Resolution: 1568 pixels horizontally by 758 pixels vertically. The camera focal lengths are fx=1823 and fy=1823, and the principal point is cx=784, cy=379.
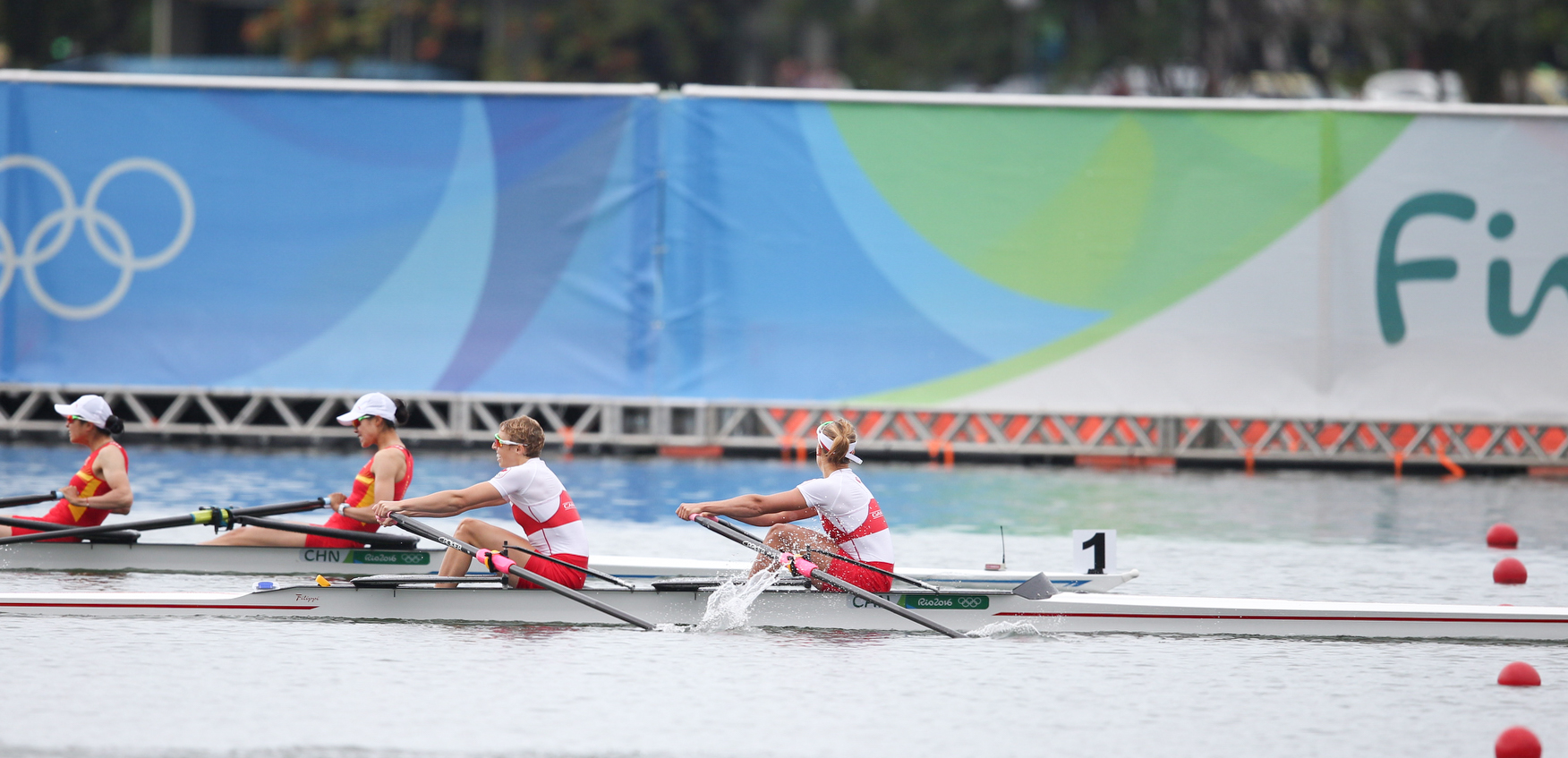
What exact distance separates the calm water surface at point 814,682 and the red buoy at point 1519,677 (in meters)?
0.08

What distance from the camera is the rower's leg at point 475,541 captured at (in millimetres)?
10586

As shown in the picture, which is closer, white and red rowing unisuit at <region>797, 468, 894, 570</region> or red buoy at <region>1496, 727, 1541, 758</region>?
red buoy at <region>1496, 727, 1541, 758</region>

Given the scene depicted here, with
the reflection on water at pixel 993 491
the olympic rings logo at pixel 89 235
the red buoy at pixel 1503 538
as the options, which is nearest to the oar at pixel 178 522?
the reflection on water at pixel 993 491

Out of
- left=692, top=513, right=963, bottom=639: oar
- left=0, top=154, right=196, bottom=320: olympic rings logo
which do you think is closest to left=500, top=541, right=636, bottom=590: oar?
left=692, top=513, right=963, bottom=639: oar

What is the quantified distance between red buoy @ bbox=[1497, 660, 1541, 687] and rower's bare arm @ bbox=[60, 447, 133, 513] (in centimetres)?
821

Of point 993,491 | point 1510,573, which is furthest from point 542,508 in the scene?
point 993,491

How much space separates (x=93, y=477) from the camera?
11836mm

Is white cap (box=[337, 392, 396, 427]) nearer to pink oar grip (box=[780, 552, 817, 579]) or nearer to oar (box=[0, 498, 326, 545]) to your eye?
oar (box=[0, 498, 326, 545])

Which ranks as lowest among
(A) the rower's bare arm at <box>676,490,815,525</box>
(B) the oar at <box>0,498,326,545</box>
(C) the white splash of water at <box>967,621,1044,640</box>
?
(C) the white splash of water at <box>967,621,1044,640</box>

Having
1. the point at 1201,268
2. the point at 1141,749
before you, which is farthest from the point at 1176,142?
the point at 1141,749

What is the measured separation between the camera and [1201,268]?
1798cm

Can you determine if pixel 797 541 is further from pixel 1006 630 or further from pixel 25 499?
pixel 25 499

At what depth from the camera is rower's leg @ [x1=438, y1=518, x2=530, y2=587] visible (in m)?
10.6

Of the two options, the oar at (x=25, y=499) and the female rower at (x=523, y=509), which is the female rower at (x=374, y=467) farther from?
the oar at (x=25, y=499)
